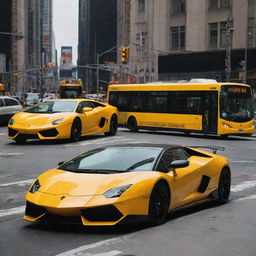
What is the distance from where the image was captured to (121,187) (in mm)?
7309

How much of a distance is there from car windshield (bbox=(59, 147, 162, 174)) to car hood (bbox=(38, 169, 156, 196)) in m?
0.24

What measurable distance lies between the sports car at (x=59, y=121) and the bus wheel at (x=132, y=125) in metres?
6.79

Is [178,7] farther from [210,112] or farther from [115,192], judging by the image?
[115,192]

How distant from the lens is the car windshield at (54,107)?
70.9 ft

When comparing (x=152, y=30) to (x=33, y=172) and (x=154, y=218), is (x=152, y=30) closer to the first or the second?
(x=33, y=172)

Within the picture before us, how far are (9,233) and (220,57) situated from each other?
55348 mm

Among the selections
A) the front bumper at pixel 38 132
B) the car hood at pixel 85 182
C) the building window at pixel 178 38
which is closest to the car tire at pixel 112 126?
the front bumper at pixel 38 132

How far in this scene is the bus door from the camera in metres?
26.5

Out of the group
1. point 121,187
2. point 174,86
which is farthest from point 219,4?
point 121,187

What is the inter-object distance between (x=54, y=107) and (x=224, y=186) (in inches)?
506

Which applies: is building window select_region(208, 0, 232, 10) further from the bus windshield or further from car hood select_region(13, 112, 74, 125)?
car hood select_region(13, 112, 74, 125)

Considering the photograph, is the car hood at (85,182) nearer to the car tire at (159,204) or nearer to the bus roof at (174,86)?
the car tire at (159,204)

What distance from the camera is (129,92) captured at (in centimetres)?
3158

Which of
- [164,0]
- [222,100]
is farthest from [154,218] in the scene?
[164,0]
